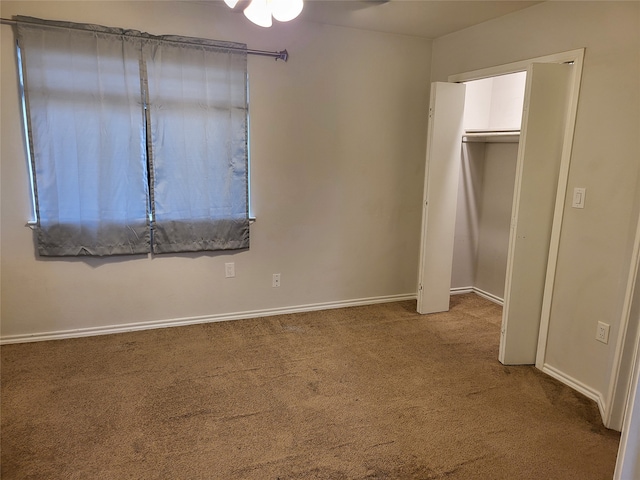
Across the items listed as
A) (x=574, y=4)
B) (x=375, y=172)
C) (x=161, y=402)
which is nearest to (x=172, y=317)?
(x=161, y=402)

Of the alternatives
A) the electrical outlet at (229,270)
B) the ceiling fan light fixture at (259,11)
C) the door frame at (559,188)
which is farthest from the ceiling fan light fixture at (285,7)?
the electrical outlet at (229,270)

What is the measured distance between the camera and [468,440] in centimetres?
212

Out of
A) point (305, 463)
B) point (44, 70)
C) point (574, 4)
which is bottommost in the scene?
point (305, 463)

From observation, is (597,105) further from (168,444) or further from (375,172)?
(168,444)

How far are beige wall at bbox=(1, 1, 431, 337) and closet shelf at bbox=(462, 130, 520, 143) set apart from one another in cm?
46

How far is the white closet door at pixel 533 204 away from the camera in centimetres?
264

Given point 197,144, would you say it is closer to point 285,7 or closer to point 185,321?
point 185,321

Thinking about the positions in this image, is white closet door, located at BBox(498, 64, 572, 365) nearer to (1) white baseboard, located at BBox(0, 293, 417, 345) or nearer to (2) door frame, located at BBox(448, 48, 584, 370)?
(2) door frame, located at BBox(448, 48, 584, 370)

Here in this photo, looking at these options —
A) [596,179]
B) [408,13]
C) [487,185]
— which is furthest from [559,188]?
[408,13]

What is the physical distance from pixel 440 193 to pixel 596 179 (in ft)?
4.42

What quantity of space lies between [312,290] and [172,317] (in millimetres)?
1229

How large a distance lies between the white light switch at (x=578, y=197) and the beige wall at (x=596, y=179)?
0.03 m

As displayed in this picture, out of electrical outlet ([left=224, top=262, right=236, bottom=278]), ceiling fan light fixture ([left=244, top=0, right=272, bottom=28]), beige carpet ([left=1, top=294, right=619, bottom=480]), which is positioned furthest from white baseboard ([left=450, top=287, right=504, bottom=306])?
ceiling fan light fixture ([left=244, top=0, right=272, bottom=28])

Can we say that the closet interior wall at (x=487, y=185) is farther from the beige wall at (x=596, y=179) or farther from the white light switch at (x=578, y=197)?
the white light switch at (x=578, y=197)
